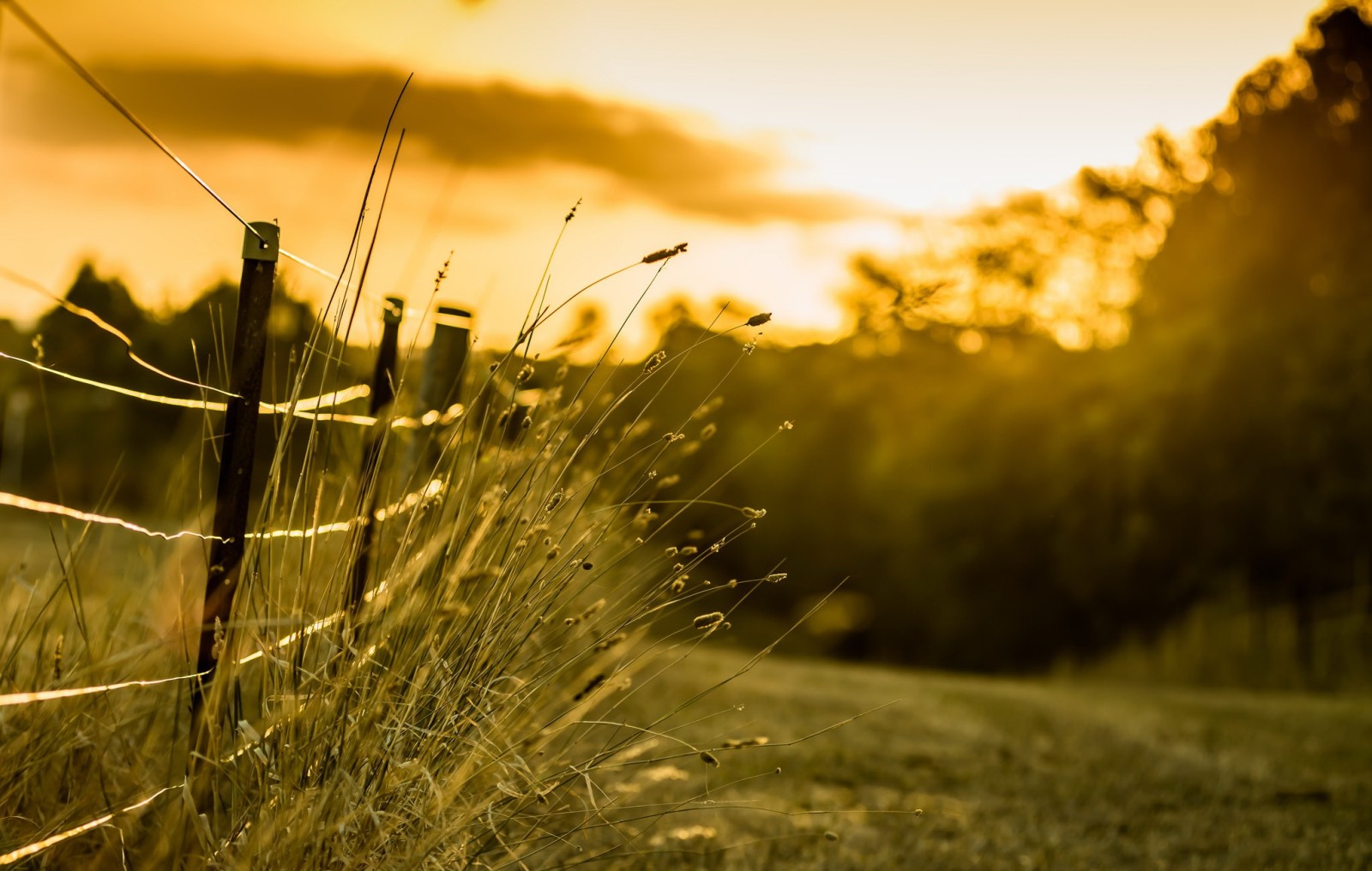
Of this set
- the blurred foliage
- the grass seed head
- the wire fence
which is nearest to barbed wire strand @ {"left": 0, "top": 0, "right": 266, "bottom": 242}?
the wire fence

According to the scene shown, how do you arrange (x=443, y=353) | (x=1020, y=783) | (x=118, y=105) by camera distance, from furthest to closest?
1. (x=1020, y=783)
2. (x=443, y=353)
3. (x=118, y=105)

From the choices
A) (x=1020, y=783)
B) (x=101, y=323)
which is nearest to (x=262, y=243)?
(x=101, y=323)

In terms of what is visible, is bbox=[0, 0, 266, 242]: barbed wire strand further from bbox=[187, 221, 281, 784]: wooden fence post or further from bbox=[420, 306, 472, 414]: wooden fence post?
bbox=[420, 306, 472, 414]: wooden fence post

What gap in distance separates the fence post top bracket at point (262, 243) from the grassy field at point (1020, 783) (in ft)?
3.23

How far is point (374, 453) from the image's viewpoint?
1856 millimetres

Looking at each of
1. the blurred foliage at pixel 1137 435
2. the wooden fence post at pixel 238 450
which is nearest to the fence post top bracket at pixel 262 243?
the wooden fence post at pixel 238 450

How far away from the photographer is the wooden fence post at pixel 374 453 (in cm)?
173

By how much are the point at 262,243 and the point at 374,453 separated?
0.35 meters

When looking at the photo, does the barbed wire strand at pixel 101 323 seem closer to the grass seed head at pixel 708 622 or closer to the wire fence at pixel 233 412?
the wire fence at pixel 233 412

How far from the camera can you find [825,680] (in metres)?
6.58

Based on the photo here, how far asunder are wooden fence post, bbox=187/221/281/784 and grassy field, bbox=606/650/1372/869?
716 millimetres

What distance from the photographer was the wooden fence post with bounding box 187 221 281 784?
1.66m

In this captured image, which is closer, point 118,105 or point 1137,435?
point 118,105

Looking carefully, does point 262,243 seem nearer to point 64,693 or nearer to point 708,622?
point 64,693
